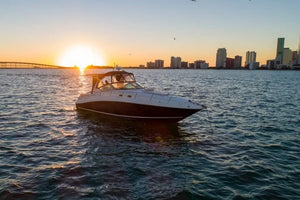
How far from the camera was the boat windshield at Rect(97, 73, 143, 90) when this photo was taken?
16.9 meters

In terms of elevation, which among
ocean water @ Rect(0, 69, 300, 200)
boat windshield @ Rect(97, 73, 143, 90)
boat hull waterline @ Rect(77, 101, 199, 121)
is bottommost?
ocean water @ Rect(0, 69, 300, 200)

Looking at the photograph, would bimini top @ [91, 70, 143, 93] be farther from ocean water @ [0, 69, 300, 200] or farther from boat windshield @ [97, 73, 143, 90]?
ocean water @ [0, 69, 300, 200]

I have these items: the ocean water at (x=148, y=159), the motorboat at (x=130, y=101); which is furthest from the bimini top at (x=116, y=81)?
the ocean water at (x=148, y=159)

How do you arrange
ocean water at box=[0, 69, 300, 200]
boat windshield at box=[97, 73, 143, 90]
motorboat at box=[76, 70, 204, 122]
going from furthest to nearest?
boat windshield at box=[97, 73, 143, 90] → motorboat at box=[76, 70, 204, 122] → ocean water at box=[0, 69, 300, 200]

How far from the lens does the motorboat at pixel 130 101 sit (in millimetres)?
14555

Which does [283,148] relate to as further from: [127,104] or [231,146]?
[127,104]

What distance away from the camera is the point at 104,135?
45.3ft

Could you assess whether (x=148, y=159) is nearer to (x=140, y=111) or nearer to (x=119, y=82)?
(x=140, y=111)

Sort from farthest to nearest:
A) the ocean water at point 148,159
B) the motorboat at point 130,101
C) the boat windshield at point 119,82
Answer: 1. the boat windshield at point 119,82
2. the motorboat at point 130,101
3. the ocean water at point 148,159

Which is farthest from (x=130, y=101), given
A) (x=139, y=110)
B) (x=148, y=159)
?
(x=148, y=159)

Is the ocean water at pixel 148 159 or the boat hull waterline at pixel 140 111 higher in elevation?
the boat hull waterline at pixel 140 111

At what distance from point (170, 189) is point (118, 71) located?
11.7 m

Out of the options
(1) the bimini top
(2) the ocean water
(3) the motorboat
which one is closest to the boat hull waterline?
(3) the motorboat

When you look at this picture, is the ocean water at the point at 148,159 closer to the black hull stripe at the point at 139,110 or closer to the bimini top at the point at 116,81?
the black hull stripe at the point at 139,110
